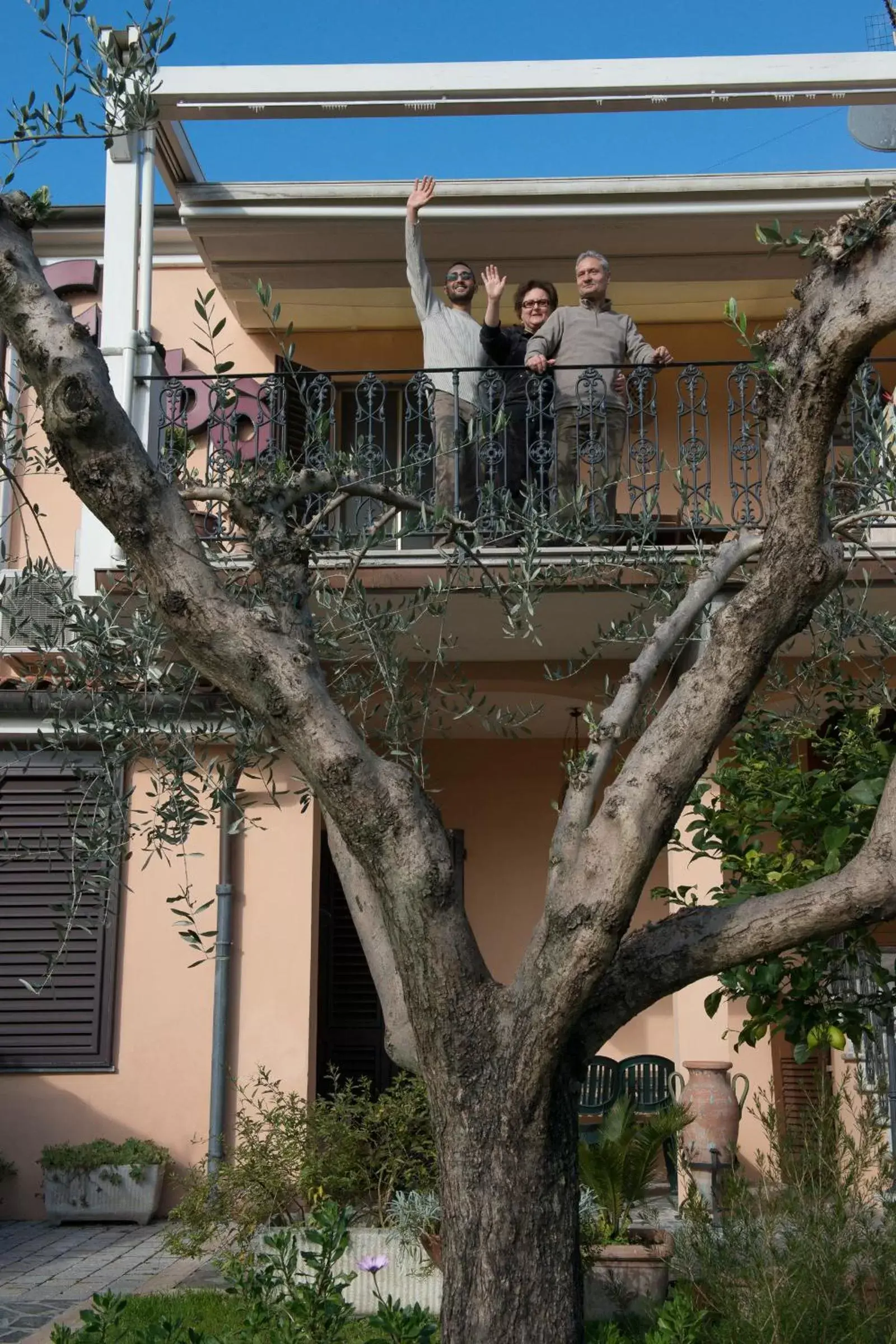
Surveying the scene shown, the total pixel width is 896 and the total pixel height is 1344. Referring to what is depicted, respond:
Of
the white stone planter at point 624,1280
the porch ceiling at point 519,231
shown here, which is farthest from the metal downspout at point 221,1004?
the porch ceiling at point 519,231

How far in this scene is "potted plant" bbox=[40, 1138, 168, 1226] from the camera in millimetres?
8531

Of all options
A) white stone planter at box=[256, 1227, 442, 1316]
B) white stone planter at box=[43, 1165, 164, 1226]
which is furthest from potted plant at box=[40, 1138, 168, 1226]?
white stone planter at box=[256, 1227, 442, 1316]

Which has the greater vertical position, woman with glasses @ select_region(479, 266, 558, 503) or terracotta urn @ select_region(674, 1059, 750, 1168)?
woman with glasses @ select_region(479, 266, 558, 503)

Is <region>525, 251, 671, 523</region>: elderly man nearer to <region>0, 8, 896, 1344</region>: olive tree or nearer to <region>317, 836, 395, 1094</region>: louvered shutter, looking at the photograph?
A: <region>317, 836, 395, 1094</region>: louvered shutter

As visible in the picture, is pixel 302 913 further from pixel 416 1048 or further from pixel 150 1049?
pixel 416 1048

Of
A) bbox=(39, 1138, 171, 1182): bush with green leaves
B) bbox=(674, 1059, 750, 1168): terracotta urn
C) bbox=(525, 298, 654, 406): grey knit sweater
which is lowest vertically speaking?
bbox=(39, 1138, 171, 1182): bush with green leaves

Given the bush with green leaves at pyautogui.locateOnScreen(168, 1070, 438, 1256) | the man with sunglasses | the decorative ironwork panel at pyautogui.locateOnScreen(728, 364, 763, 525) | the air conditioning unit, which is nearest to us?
the air conditioning unit

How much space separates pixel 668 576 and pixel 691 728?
1.55 m

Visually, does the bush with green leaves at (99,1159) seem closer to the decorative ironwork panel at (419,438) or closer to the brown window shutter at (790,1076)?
the brown window shutter at (790,1076)

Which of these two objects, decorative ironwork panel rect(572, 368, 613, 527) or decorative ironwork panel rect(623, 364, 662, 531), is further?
decorative ironwork panel rect(572, 368, 613, 527)

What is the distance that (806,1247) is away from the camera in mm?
4418

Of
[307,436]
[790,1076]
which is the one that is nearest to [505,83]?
[307,436]

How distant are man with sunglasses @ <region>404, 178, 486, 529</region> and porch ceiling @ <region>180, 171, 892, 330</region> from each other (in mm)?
644

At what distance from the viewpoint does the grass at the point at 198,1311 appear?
5.29m
